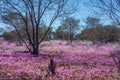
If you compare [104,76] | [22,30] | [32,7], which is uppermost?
[32,7]

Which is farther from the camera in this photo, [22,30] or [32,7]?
[22,30]

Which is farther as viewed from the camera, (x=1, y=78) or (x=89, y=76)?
(x=89, y=76)

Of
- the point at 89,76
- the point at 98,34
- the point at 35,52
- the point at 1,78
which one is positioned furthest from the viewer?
the point at 98,34

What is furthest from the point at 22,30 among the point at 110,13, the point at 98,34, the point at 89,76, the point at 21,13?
the point at 98,34

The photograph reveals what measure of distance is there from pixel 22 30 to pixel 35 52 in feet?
14.0

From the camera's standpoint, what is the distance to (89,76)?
11.4 metres

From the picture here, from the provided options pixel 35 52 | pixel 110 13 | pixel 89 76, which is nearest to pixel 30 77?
pixel 89 76

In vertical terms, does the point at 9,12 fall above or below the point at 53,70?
above

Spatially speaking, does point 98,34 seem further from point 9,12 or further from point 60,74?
point 60,74

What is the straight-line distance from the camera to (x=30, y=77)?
10906 millimetres

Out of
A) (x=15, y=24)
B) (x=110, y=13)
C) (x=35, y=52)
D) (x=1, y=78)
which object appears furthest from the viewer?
(x=15, y=24)

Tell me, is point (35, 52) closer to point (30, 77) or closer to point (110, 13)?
point (110, 13)

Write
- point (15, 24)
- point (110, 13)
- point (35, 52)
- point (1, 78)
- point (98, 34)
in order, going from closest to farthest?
1. point (1, 78)
2. point (110, 13)
3. point (35, 52)
4. point (15, 24)
5. point (98, 34)

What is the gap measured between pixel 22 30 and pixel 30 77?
1627 cm
